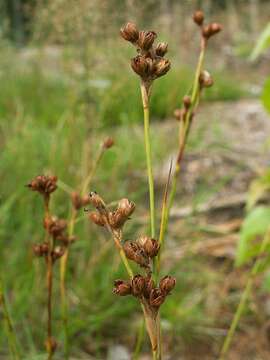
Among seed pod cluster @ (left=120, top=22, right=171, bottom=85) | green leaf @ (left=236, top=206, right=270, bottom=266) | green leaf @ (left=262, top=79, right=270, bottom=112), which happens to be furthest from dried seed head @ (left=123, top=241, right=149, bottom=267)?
green leaf @ (left=236, top=206, right=270, bottom=266)

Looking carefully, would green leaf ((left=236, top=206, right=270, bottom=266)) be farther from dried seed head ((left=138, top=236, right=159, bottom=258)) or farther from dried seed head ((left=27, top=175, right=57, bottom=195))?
dried seed head ((left=138, top=236, right=159, bottom=258))

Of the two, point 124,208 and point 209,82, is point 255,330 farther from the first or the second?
point 124,208

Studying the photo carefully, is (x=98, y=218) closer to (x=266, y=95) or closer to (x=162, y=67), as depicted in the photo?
(x=162, y=67)

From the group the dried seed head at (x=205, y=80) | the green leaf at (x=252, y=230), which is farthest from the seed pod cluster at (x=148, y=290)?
the green leaf at (x=252, y=230)

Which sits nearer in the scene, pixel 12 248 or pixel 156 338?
pixel 156 338

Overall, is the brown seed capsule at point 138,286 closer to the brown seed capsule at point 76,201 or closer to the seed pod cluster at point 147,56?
the seed pod cluster at point 147,56

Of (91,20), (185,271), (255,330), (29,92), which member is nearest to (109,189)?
(185,271)

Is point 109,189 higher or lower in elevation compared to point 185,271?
higher
